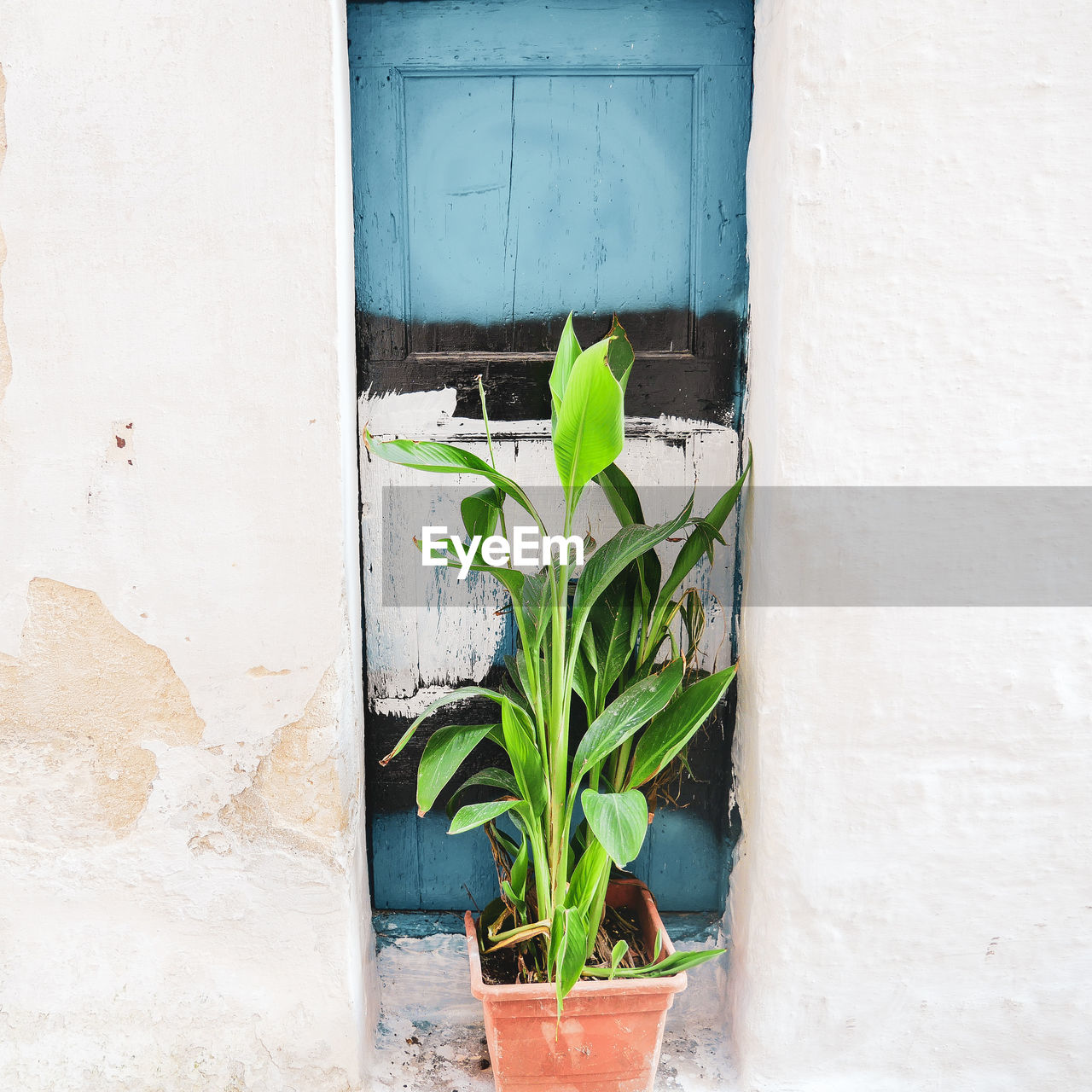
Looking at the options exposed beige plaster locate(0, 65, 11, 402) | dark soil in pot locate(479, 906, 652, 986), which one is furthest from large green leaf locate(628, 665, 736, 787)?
exposed beige plaster locate(0, 65, 11, 402)

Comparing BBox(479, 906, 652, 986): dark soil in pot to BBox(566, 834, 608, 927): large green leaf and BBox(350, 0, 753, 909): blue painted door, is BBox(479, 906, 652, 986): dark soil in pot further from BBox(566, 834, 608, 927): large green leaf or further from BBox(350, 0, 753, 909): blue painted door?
BBox(350, 0, 753, 909): blue painted door

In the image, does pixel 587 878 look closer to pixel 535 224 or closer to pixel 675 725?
pixel 675 725

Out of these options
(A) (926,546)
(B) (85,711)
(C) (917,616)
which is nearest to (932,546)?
(A) (926,546)

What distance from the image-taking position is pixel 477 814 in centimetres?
128

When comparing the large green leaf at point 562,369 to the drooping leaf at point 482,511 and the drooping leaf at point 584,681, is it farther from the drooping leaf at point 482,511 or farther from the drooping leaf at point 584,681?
the drooping leaf at point 584,681

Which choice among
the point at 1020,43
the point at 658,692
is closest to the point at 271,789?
A: the point at 658,692

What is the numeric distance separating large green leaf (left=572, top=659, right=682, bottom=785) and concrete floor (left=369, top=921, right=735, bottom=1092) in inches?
25.0

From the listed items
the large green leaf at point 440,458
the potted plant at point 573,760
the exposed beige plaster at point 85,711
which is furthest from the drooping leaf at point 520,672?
the exposed beige plaster at point 85,711

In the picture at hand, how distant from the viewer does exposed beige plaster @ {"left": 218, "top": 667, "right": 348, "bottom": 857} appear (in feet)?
4.77

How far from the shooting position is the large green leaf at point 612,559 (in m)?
1.31

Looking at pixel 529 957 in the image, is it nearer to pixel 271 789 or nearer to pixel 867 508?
pixel 271 789

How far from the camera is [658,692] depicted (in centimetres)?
136

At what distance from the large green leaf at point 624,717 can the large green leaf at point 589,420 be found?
1.25 ft

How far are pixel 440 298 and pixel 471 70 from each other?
16.6 inches
